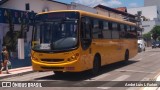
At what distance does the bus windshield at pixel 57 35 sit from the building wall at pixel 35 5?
2193 centimetres

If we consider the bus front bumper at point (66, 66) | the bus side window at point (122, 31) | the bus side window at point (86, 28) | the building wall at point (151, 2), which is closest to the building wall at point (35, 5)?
the bus side window at point (122, 31)

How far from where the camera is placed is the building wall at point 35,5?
36938 millimetres

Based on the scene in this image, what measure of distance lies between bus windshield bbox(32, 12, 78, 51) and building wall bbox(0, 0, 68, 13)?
21.9 m

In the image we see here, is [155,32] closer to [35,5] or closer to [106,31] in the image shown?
[35,5]

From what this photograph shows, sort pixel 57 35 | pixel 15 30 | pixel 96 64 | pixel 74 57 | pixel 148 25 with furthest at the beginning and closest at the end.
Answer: pixel 148 25 < pixel 15 30 < pixel 96 64 < pixel 57 35 < pixel 74 57

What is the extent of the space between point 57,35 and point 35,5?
75.6 feet

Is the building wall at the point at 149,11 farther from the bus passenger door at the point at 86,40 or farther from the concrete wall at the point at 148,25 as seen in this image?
the bus passenger door at the point at 86,40

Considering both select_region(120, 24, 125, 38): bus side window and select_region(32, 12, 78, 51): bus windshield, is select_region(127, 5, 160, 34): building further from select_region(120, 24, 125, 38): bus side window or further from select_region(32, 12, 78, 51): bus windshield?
select_region(32, 12, 78, 51): bus windshield

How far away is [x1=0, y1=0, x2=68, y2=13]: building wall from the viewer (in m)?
36.9

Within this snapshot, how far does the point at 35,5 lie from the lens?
37188mm

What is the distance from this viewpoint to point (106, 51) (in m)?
18.6

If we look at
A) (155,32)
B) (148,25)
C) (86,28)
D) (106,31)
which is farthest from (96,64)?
(148,25)

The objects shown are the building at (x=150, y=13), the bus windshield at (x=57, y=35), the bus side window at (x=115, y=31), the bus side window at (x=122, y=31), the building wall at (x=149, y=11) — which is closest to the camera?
the bus windshield at (x=57, y=35)

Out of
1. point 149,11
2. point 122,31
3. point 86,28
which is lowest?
point 122,31
